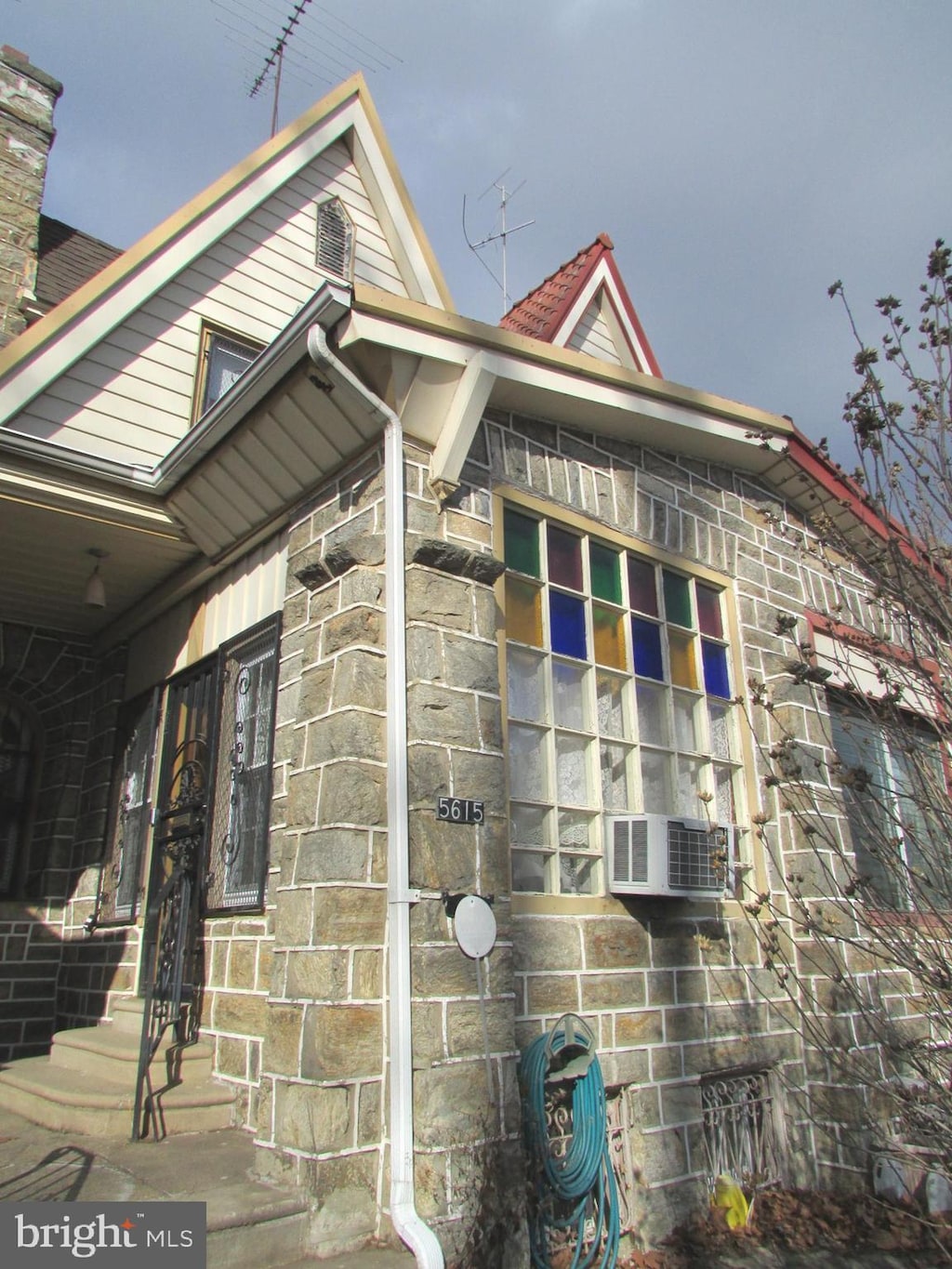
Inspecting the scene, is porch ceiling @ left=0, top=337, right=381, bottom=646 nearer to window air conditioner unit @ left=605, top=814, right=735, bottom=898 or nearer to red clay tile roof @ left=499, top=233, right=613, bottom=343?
window air conditioner unit @ left=605, top=814, right=735, bottom=898

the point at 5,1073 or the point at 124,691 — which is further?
the point at 124,691

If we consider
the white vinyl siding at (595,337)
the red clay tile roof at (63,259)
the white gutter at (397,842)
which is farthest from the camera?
the white vinyl siding at (595,337)

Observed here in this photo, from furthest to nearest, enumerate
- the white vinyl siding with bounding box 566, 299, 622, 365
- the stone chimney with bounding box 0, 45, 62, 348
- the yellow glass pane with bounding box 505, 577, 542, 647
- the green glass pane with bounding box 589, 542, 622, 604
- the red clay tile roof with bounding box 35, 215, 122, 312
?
the white vinyl siding with bounding box 566, 299, 622, 365, the red clay tile roof with bounding box 35, 215, 122, 312, the stone chimney with bounding box 0, 45, 62, 348, the green glass pane with bounding box 589, 542, 622, 604, the yellow glass pane with bounding box 505, 577, 542, 647

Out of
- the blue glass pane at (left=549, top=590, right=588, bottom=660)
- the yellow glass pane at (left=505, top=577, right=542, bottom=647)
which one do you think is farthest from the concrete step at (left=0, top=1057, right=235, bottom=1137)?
the blue glass pane at (left=549, top=590, right=588, bottom=660)

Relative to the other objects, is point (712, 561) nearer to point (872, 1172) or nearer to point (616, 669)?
point (616, 669)

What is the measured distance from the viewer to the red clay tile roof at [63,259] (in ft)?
25.6

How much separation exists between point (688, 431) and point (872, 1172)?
176 inches

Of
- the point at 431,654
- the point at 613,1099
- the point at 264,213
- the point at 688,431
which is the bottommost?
the point at 613,1099

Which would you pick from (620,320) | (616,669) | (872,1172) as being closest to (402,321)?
(616,669)

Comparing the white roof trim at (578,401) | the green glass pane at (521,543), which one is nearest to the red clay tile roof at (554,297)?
the white roof trim at (578,401)

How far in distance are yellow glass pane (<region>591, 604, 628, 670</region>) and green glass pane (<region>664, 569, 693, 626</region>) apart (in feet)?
1.66

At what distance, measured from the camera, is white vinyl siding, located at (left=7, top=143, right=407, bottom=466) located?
21.0 feet

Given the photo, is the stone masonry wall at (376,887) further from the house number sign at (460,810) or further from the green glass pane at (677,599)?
the green glass pane at (677,599)

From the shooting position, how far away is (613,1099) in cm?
464
